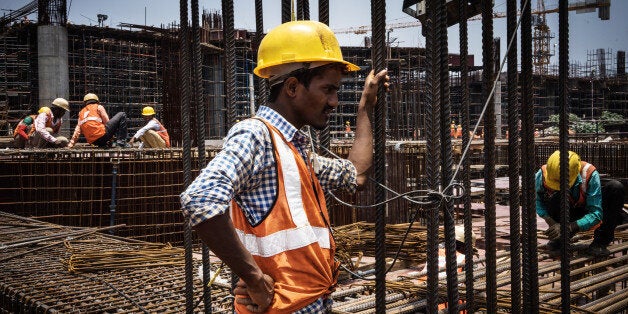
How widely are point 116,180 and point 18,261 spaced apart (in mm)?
4883

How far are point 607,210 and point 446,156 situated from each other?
4.20m

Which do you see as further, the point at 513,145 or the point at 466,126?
the point at 466,126

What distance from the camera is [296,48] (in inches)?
74.2

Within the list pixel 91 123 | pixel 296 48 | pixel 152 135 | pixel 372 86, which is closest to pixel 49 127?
pixel 91 123

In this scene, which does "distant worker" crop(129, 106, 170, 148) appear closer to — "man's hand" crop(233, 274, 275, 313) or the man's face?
the man's face

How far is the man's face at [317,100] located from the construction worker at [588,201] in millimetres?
3967

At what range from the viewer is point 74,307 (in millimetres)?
2992

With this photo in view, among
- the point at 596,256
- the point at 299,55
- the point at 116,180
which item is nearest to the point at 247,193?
the point at 299,55

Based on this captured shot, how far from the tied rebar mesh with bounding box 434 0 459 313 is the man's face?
43cm

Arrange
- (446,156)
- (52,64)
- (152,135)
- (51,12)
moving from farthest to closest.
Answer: (51,12) → (52,64) → (152,135) → (446,156)

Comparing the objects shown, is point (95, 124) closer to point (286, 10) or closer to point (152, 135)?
point (152, 135)

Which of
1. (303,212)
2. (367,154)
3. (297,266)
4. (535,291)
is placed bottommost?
(535,291)

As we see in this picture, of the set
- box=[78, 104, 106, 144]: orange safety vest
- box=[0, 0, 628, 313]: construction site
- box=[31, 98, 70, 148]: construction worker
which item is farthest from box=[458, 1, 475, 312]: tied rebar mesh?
box=[31, 98, 70, 148]: construction worker

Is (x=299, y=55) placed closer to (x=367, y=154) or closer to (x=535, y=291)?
(x=367, y=154)
